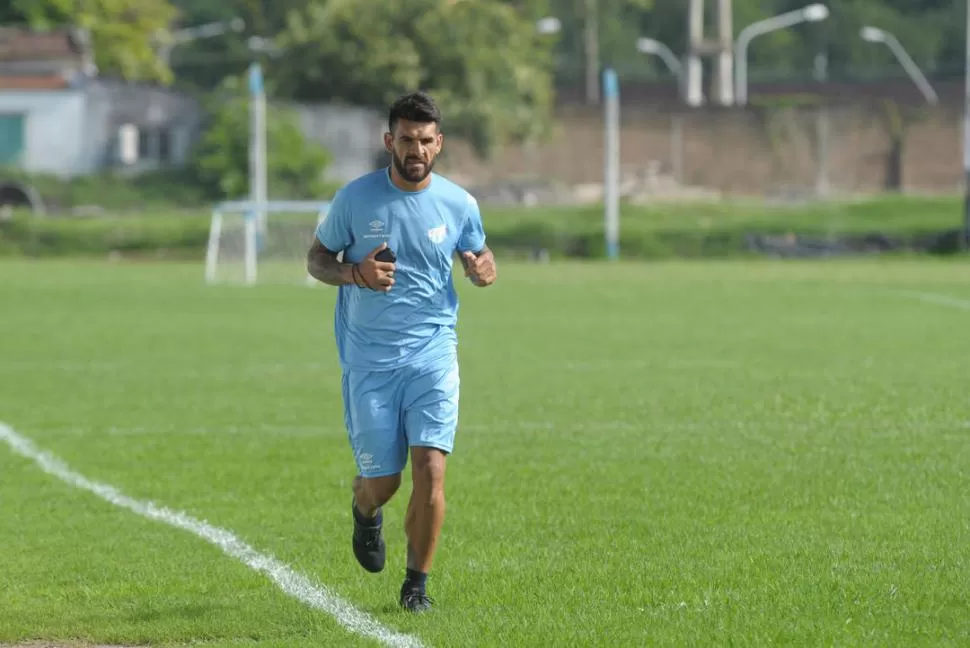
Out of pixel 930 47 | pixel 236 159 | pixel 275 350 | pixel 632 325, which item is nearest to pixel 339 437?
pixel 275 350

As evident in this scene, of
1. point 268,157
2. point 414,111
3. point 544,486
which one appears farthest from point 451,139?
point 414,111

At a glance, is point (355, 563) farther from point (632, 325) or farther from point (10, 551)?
point (632, 325)

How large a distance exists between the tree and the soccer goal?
1161 inches

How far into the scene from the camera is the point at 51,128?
187ft

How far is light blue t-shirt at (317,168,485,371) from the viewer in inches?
324

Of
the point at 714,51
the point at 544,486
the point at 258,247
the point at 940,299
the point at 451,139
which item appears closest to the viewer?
the point at 544,486

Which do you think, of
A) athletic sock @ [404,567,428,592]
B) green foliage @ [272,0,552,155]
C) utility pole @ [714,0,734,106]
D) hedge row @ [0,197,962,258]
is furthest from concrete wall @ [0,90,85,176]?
athletic sock @ [404,567,428,592]

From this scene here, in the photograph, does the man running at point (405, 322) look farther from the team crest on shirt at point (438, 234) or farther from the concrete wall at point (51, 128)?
the concrete wall at point (51, 128)

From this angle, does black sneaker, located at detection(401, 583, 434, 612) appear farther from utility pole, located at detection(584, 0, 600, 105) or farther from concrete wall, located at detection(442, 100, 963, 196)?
utility pole, located at detection(584, 0, 600, 105)

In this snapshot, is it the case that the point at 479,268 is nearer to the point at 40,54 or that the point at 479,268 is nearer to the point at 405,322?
the point at 405,322

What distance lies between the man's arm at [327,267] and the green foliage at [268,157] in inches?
1850

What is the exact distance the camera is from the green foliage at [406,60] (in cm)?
6450

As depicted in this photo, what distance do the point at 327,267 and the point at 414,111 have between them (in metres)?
0.77

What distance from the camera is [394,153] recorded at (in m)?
8.12
